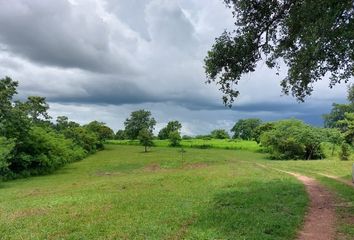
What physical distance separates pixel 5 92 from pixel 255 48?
3701cm

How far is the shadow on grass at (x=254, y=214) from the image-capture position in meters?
14.1

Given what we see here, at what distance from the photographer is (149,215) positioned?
700 inches

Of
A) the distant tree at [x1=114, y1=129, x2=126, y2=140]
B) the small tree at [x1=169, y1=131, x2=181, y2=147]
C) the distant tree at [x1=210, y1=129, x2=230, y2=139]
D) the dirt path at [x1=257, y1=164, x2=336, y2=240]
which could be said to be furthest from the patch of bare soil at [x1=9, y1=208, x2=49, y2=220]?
the distant tree at [x1=114, y1=129, x2=126, y2=140]

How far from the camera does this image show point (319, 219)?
16391mm

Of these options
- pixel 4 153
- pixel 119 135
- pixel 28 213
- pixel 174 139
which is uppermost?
pixel 119 135

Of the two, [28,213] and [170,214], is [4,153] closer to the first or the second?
[28,213]

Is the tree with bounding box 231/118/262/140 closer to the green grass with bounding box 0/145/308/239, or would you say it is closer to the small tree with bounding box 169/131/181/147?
the small tree with bounding box 169/131/181/147

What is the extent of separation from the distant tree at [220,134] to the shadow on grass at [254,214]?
12413 centimetres

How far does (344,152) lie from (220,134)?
88.6m

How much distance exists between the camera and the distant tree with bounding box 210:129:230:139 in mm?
149625

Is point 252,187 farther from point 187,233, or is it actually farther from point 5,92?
Result: point 5,92

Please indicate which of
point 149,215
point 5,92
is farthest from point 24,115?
point 149,215

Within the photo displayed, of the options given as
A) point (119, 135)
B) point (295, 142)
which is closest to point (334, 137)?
point (295, 142)

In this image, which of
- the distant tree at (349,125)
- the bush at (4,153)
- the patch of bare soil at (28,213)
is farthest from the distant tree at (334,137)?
the patch of bare soil at (28,213)
